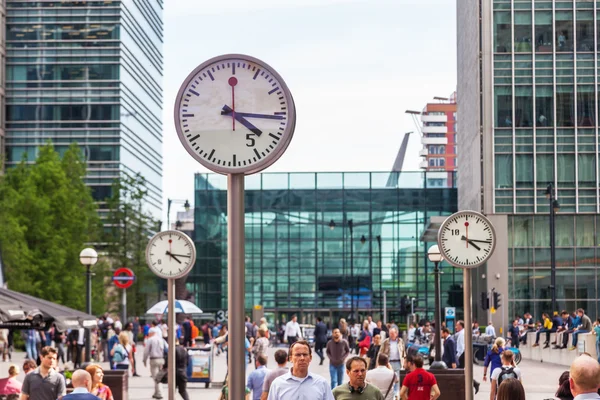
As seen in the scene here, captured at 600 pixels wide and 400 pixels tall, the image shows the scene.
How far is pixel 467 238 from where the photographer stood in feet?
49.2

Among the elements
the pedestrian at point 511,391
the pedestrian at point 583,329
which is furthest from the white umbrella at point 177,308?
Answer: the pedestrian at point 511,391

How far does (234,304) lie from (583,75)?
71524mm

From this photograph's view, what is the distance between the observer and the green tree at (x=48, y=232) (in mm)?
58069

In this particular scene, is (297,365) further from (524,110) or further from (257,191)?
(257,191)

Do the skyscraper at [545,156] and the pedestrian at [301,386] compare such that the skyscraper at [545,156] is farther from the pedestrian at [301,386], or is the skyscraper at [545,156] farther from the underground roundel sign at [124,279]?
the pedestrian at [301,386]

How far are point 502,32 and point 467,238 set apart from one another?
63.7 metres

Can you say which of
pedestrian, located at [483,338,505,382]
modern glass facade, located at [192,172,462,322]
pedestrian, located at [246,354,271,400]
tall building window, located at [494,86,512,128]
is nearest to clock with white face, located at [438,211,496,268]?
pedestrian, located at [246,354,271,400]

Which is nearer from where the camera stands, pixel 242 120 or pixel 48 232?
pixel 242 120

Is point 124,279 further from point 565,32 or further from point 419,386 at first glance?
point 565,32

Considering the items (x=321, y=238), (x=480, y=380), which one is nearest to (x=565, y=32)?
(x=321, y=238)

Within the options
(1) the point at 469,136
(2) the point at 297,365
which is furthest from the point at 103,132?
(2) the point at 297,365

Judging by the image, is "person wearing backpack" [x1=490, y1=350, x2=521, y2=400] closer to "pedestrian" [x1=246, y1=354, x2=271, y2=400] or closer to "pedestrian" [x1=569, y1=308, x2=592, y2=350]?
"pedestrian" [x1=246, y1=354, x2=271, y2=400]

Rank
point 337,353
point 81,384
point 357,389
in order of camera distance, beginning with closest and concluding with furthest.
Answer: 1. point 357,389
2. point 81,384
3. point 337,353

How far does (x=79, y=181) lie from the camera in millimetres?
65000
